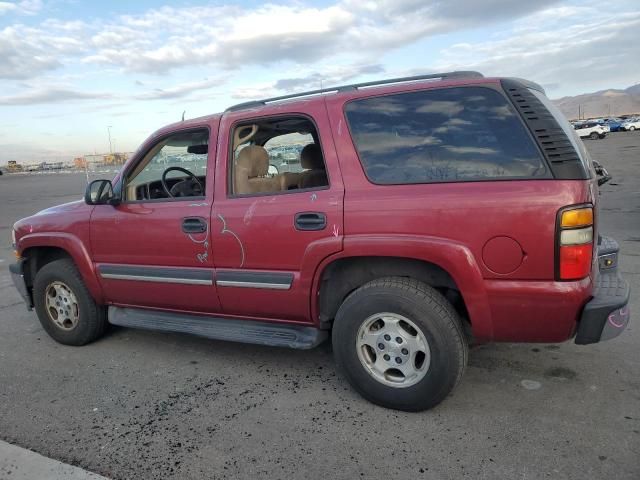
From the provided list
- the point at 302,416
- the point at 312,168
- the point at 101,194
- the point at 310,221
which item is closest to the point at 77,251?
the point at 101,194

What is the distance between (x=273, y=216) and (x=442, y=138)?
3.73 ft

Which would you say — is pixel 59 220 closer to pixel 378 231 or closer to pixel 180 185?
pixel 180 185

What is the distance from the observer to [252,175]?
3.74 metres

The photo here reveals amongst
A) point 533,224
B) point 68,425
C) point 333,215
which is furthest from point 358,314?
point 68,425

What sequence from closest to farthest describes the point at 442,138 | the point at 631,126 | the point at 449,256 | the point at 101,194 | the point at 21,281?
the point at 449,256, the point at 442,138, the point at 101,194, the point at 21,281, the point at 631,126

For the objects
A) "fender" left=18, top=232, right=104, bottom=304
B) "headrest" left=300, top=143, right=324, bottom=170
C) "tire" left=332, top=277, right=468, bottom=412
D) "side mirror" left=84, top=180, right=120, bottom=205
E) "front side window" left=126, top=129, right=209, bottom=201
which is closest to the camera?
"tire" left=332, top=277, right=468, bottom=412

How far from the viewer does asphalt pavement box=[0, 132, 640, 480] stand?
2.60 metres

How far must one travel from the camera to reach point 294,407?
321 centimetres

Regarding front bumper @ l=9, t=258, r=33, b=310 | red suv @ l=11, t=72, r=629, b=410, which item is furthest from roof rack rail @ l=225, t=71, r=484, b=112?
front bumper @ l=9, t=258, r=33, b=310

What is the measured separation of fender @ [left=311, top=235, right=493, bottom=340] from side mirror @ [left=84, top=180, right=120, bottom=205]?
207cm

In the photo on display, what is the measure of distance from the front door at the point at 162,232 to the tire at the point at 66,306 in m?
0.29

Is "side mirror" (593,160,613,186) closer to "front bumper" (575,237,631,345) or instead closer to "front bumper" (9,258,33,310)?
"front bumper" (575,237,631,345)

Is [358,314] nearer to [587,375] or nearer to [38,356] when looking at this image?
[587,375]

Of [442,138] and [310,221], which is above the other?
[442,138]
